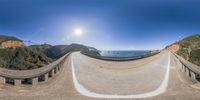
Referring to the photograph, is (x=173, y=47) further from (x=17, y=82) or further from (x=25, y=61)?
(x=17, y=82)

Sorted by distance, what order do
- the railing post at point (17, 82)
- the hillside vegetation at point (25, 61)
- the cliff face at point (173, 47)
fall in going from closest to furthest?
the railing post at point (17, 82) → the hillside vegetation at point (25, 61) → the cliff face at point (173, 47)

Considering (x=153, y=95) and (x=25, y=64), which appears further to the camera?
(x=25, y=64)

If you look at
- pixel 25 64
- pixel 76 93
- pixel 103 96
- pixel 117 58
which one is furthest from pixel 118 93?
pixel 25 64

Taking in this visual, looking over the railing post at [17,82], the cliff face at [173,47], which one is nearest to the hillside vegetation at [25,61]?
the railing post at [17,82]

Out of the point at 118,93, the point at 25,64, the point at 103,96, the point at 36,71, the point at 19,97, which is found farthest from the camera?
the point at 25,64

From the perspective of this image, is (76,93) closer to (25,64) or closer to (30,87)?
(30,87)

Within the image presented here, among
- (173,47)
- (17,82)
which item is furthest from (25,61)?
(173,47)

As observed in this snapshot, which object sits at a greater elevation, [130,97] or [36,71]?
[36,71]

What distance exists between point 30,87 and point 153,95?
18.1 ft

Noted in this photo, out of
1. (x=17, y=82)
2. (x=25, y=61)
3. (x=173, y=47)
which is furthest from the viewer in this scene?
(x=173, y=47)

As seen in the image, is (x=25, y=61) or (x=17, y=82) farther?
(x=25, y=61)

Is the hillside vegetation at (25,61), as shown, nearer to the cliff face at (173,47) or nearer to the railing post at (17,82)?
the railing post at (17,82)

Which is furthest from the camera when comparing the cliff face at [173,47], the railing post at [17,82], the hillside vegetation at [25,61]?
the cliff face at [173,47]

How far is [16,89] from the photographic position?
431 inches
